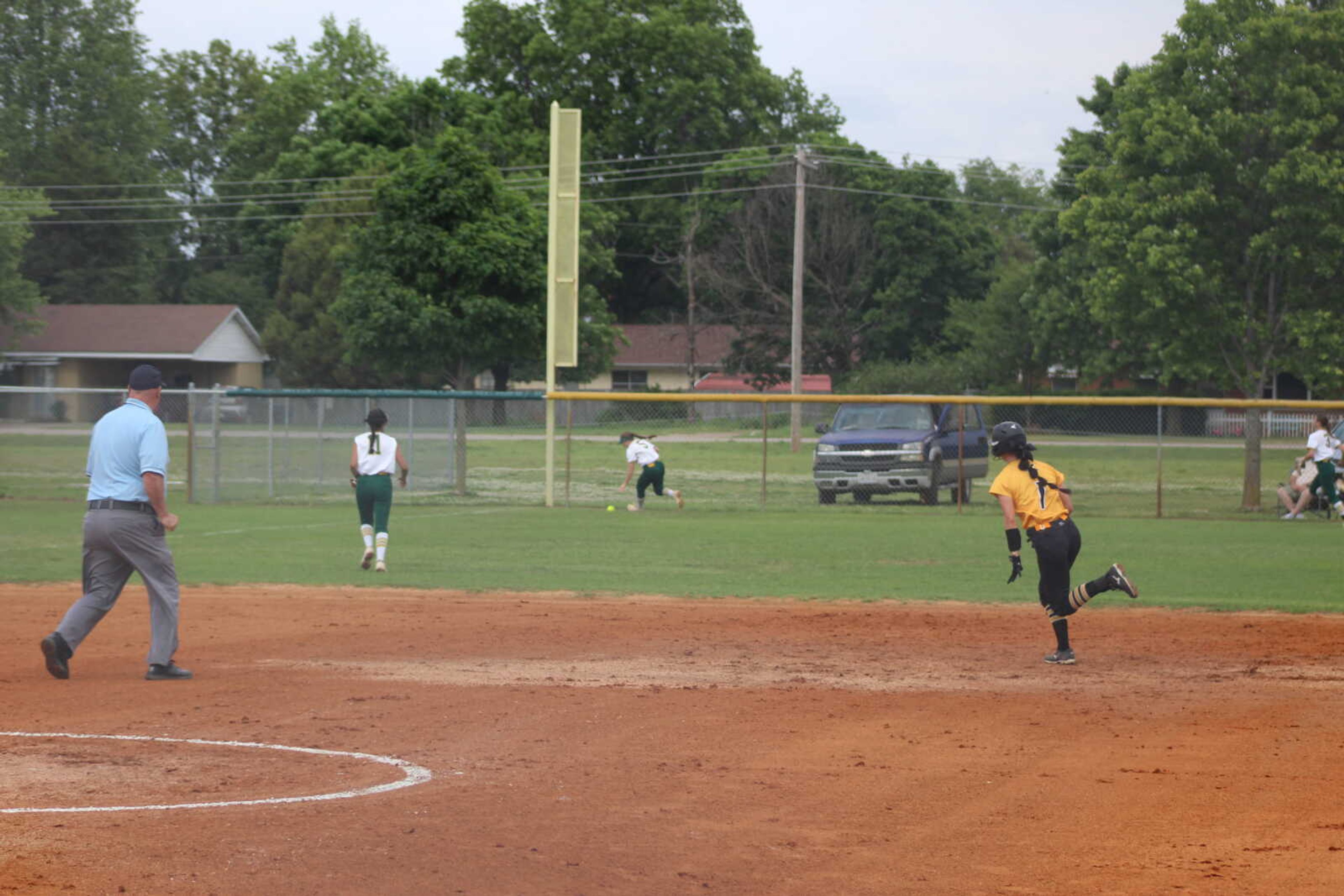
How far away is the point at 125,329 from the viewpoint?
63.5m

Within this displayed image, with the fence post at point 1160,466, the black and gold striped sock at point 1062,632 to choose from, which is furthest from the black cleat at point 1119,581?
the fence post at point 1160,466

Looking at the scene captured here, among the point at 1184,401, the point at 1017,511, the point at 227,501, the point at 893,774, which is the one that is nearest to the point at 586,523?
the point at 227,501

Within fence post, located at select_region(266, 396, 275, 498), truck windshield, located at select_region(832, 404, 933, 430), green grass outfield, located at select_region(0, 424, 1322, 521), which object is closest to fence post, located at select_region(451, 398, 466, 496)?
green grass outfield, located at select_region(0, 424, 1322, 521)

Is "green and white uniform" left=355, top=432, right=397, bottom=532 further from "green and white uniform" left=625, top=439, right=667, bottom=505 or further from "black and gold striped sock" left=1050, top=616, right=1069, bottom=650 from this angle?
"green and white uniform" left=625, top=439, right=667, bottom=505

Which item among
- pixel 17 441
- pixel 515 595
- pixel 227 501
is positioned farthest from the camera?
pixel 17 441

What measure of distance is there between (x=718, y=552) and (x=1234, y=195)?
13170 mm

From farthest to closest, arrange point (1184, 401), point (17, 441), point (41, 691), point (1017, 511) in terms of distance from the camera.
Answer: point (17, 441) < point (1184, 401) < point (1017, 511) < point (41, 691)

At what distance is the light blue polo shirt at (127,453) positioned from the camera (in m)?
9.63

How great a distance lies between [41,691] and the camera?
32.1 ft

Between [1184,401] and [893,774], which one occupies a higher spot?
[1184,401]

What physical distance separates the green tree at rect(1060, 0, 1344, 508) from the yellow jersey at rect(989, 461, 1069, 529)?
1605 cm

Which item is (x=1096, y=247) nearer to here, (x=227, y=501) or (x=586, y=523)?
(x=586, y=523)

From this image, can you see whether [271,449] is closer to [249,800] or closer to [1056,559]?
[1056,559]

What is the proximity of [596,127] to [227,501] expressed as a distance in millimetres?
46508
